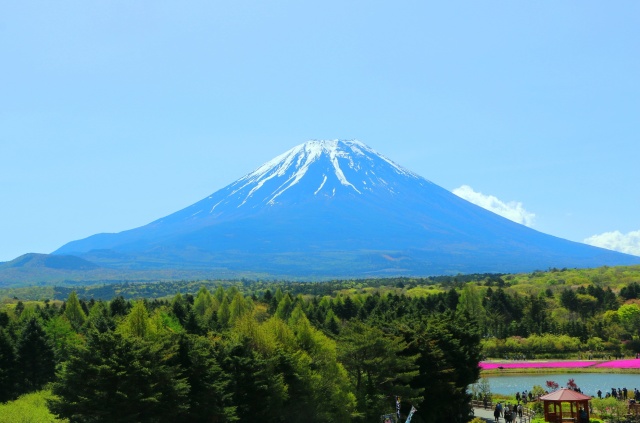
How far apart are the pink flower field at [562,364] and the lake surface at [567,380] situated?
241cm

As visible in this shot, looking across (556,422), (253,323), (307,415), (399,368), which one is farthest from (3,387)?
(556,422)

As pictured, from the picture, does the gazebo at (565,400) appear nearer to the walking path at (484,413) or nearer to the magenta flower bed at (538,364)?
the walking path at (484,413)

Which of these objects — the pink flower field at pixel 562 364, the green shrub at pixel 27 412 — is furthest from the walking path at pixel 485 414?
the green shrub at pixel 27 412

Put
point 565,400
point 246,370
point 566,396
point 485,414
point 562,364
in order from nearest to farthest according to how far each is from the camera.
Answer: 1. point 246,370
2. point 565,400
3. point 566,396
4. point 485,414
5. point 562,364

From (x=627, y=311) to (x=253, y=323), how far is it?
6776cm

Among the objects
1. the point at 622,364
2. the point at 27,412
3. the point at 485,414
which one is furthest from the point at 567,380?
the point at 27,412

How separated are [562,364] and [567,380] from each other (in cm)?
997

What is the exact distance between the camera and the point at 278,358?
34.9 m

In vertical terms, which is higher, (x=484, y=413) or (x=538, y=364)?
(x=538, y=364)

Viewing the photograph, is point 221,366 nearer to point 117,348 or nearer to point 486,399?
point 117,348

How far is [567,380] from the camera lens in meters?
65.4

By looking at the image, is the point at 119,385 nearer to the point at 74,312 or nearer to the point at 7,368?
the point at 7,368

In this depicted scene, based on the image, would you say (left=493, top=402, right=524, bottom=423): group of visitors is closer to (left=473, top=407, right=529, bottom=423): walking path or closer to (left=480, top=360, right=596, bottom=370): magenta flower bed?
(left=473, top=407, right=529, bottom=423): walking path

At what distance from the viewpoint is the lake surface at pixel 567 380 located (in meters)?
Answer: 60.6
